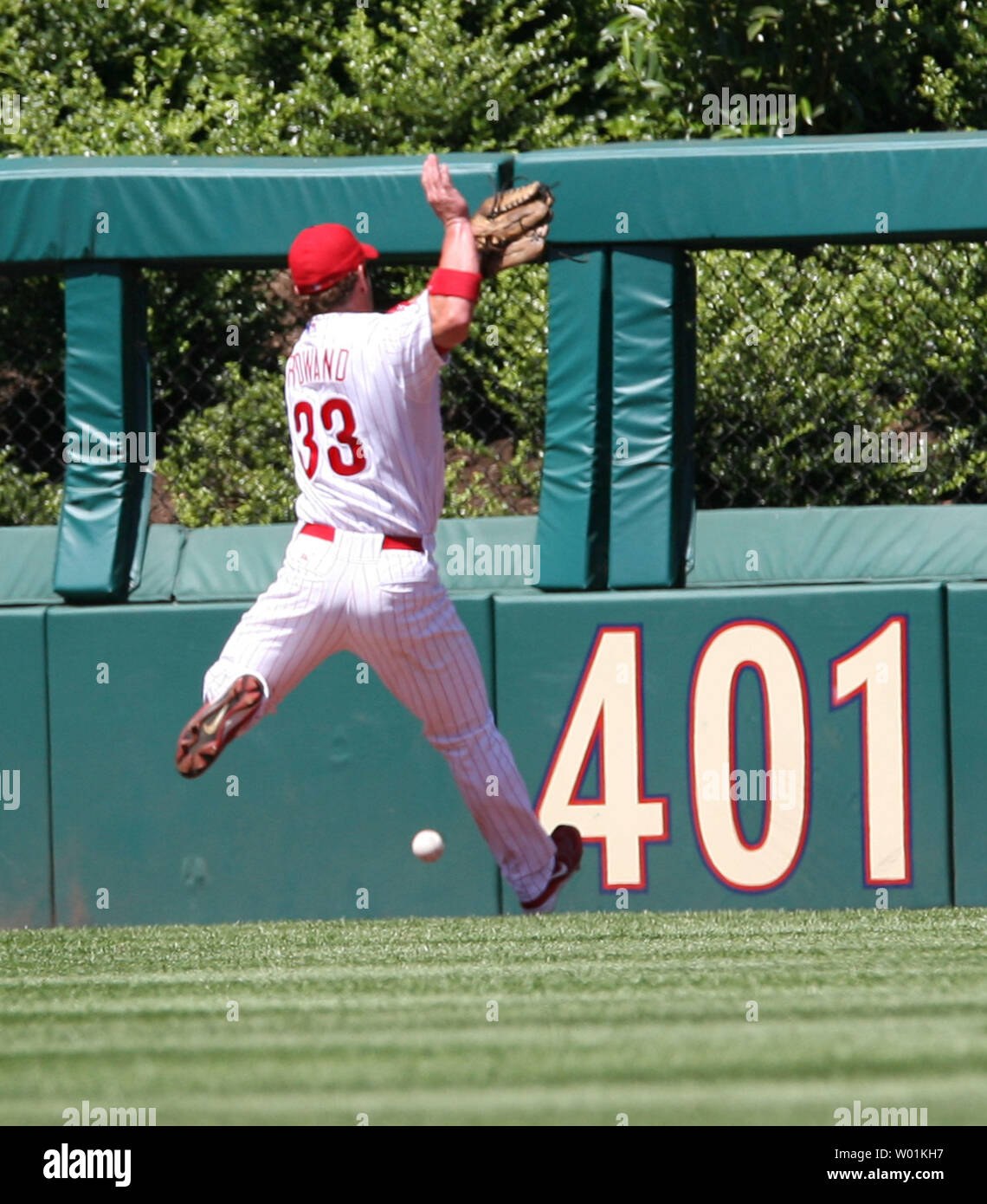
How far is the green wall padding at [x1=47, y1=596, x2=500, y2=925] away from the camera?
595 centimetres

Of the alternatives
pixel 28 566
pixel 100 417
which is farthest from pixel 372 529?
pixel 28 566

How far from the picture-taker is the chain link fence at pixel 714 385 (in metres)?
6.39

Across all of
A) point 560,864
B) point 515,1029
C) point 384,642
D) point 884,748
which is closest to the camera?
point 515,1029

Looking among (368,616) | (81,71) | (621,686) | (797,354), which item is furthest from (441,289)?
(81,71)

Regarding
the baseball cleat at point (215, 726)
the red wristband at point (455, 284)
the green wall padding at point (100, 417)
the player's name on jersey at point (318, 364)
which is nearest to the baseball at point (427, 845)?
the baseball cleat at point (215, 726)

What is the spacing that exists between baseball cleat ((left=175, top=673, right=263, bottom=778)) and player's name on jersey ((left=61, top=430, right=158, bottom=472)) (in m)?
1.92

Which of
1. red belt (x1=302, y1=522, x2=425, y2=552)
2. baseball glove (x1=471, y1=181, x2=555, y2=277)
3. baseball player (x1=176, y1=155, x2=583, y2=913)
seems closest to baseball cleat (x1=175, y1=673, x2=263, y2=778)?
baseball player (x1=176, y1=155, x2=583, y2=913)

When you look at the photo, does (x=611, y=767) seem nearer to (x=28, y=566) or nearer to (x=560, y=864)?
(x=560, y=864)

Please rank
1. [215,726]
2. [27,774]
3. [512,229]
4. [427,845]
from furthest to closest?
[27,774] → [427,845] → [512,229] → [215,726]

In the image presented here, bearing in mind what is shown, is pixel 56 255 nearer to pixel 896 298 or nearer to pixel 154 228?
pixel 154 228

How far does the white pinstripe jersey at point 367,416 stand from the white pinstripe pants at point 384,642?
0.11 meters

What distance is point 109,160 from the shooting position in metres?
6.16

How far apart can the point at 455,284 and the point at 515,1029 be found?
7.14ft

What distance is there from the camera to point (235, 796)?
597 cm
